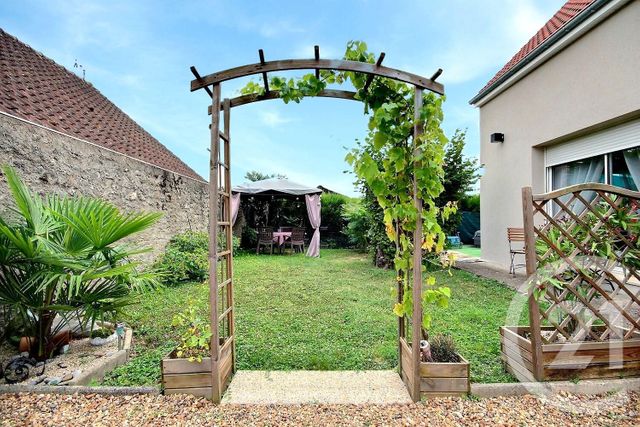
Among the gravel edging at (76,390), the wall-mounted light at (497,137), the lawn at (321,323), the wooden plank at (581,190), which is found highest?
the wall-mounted light at (497,137)

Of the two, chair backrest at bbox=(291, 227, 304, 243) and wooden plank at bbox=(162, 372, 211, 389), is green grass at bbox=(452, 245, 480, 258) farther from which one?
wooden plank at bbox=(162, 372, 211, 389)

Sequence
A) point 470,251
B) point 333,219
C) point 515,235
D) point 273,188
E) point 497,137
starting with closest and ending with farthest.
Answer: point 515,235
point 497,137
point 273,188
point 470,251
point 333,219

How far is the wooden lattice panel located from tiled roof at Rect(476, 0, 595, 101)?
4004mm

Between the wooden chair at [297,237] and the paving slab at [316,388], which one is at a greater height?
the wooden chair at [297,237]

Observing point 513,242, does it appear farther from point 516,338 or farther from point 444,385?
point 444,385

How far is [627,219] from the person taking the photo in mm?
2367

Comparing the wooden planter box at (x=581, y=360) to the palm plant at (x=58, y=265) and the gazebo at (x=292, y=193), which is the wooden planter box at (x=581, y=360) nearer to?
the palm plant at (x=58, y=265)

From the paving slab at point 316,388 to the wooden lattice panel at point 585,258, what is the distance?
A: 3.61 feet

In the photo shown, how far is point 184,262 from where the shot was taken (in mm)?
5871

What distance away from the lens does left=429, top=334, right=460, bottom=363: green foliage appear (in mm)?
2230

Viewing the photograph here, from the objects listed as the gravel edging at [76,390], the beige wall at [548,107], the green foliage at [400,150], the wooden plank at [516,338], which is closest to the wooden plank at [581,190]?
the green foliage at [400,150]

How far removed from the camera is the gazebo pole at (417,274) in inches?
81.0

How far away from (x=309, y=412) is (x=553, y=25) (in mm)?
7669

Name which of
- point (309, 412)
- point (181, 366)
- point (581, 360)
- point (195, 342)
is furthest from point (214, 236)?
point (581, 360)
